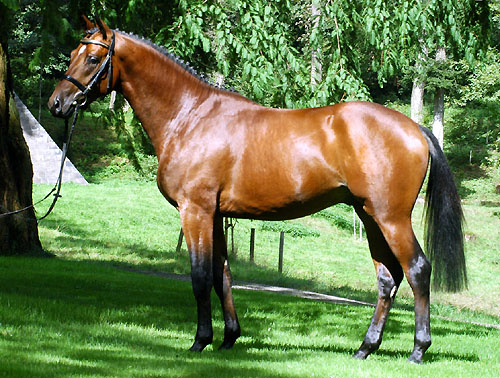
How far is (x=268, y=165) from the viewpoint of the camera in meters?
5.53

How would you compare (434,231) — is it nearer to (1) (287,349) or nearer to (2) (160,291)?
(1) (287,349)

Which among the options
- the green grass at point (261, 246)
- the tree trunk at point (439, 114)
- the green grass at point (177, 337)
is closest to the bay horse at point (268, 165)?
the green grass at point (177, 337)

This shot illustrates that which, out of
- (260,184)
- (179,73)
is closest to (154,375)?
(260,184)

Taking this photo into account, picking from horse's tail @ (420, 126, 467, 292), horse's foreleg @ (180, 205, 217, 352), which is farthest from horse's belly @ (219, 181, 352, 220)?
horse's tail @ (420, 126, 467, 292)

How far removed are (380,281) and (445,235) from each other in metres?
0.70

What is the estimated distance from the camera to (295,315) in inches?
339

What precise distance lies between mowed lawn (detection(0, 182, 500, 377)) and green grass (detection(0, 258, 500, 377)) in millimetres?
14

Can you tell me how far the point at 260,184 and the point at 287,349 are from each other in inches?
63.7

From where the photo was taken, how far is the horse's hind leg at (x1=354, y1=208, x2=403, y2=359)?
18.8 ft

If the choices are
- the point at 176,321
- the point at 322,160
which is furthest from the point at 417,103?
the point at 322,160

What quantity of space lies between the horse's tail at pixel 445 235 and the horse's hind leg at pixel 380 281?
0.34 m

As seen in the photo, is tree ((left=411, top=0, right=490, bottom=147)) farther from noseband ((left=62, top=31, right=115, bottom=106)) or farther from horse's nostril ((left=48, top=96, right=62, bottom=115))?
horse's nostril ((left=48, top=96, right=62, bottom=115))

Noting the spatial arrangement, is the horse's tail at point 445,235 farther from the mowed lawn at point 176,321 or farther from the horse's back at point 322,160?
the mowed lawn at point 176,321

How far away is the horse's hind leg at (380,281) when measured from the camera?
572cm
